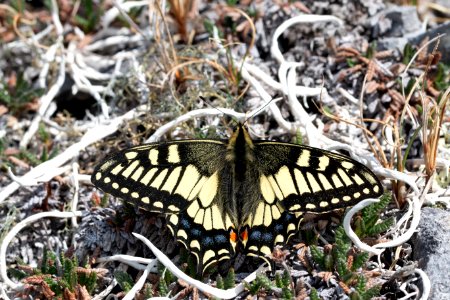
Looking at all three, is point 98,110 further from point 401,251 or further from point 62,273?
point 401,251

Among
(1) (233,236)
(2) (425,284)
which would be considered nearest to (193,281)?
(1) (233,236)

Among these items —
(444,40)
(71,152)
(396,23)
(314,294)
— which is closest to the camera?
(314,294)

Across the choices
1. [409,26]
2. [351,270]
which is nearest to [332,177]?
[351,270]

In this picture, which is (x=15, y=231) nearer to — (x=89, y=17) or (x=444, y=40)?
(x=89, y=17)

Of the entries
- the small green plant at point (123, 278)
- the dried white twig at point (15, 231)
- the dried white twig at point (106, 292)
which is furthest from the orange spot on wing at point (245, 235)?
the dried white twig at point (15, 231)

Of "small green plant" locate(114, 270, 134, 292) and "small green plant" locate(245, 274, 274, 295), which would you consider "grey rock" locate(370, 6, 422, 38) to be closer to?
"small green plant" locate(245, 274, 274, 295)

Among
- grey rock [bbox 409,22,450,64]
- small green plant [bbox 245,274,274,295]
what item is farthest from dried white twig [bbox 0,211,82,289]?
grey rock [bbox 409,22,450,64]
